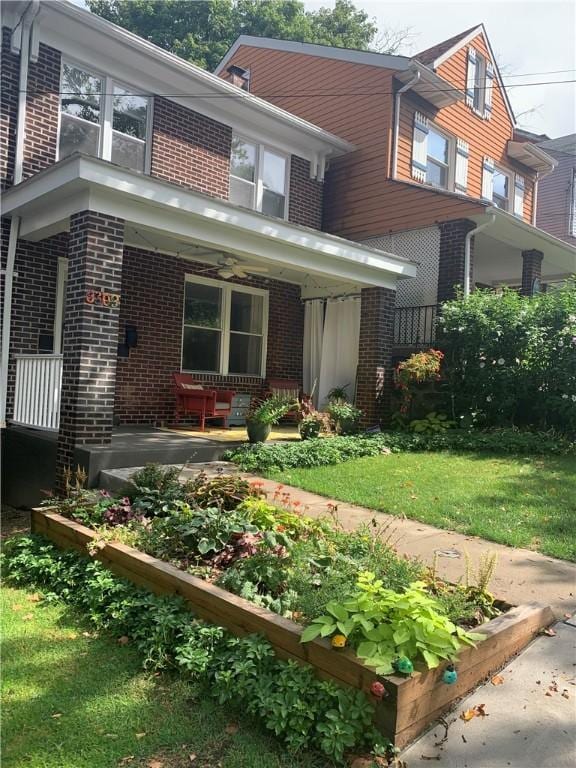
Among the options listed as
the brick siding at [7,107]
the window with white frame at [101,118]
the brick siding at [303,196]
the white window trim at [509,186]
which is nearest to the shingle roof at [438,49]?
the white window trim at [509,186]

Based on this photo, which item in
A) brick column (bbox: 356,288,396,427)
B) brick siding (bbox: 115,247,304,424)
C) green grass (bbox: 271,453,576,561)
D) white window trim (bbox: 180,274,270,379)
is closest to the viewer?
green grass (bbox: 271,453,576,561)

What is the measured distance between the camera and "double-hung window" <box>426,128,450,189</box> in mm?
13622

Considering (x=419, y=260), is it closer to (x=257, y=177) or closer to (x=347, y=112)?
(x=257, y=177)

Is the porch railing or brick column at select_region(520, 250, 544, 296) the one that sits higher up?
brick column at select_region(520, 250, 544, 296)

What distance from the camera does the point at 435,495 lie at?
6000mm

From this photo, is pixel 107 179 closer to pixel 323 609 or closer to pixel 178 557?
pixel 178 557

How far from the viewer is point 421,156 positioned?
13.0 meters

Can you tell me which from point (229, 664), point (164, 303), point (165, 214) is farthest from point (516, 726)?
point (164, 303)

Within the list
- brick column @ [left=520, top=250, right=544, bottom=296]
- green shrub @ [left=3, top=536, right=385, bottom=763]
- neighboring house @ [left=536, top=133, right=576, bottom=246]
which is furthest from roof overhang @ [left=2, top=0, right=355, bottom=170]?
neighboring house @ [left=536, top=133, right=576, bottom=246]

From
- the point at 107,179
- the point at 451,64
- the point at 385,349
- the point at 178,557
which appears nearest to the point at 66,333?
the point at 107,179

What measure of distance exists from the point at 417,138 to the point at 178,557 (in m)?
11.8

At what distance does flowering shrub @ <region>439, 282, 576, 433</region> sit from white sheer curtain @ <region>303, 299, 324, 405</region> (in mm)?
2520

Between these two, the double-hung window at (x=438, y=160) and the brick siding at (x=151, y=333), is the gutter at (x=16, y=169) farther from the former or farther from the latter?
the double-hung window at (x=438, y=160)

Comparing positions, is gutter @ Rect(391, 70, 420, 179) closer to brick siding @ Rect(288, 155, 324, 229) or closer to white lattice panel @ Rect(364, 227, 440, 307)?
white lattice panel @ Rect(364, 227, 440, 307)
